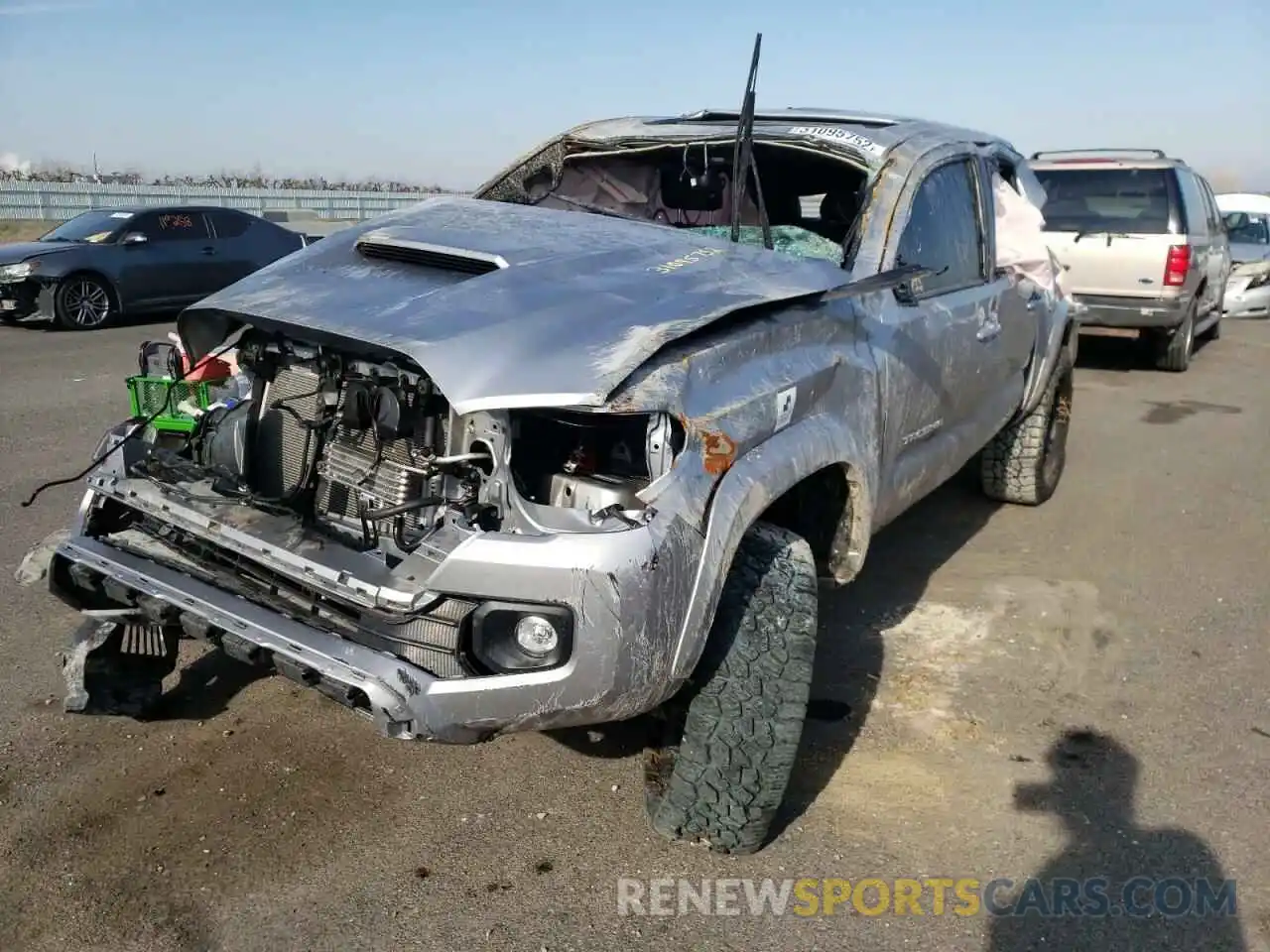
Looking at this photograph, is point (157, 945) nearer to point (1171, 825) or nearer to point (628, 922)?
point (628, 922)

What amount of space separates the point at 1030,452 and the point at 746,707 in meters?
3.59

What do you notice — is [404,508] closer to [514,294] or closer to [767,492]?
[514,294]

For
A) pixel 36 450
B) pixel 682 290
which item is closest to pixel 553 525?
pixel 682 290

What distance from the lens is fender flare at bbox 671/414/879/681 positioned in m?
2.48

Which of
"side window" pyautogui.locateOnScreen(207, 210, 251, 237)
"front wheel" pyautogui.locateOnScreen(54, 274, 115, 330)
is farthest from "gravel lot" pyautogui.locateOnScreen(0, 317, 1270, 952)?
"side window" pyautogui.locateOnScreen(207, 210, 251, 237)

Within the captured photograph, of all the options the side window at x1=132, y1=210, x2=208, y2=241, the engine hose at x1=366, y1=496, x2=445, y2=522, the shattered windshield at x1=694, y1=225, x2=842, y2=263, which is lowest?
the engine hose at x1=366, y1=496, x2=445, y2=522

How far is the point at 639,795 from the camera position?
3.07 meters

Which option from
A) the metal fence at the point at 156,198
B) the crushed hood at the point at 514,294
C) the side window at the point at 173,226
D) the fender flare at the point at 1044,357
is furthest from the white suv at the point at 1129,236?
the metal fence at the point at 156,198

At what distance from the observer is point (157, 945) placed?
2428 millimetres

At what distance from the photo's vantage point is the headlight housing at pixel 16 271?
11453 mm

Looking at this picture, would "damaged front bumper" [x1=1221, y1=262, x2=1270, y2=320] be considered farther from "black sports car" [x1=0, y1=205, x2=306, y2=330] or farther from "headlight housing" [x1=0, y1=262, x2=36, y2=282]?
"headlight housing" [x1=0, y1=262, x2=36, y2=282]

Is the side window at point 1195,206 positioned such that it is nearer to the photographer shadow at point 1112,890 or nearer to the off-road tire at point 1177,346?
the off-road tire at point 1177,346

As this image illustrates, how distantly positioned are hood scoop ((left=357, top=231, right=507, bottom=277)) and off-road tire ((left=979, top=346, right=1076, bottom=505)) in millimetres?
3475

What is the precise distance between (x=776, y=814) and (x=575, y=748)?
2.15ft
